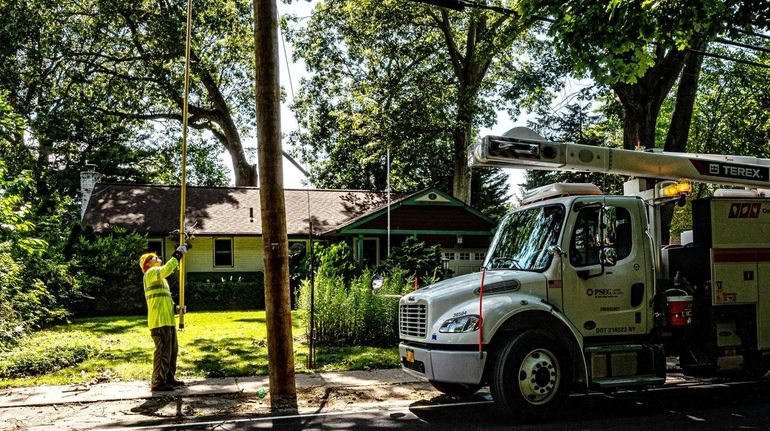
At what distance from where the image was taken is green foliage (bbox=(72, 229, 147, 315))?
75.9 ft

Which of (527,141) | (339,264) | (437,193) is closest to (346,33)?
(437,193)

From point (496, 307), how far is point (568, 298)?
1.12 metres

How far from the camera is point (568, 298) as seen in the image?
8.09m

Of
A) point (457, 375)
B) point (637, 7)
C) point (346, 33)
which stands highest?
point (346, 33)

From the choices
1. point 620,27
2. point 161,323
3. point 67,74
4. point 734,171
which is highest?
point 67,74

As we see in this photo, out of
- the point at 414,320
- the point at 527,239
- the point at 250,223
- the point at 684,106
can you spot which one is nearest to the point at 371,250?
the point at 250,223

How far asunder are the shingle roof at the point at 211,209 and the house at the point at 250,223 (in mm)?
42

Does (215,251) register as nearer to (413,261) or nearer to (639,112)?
(413,261)

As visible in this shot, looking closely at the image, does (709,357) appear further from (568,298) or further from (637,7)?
(637,7)

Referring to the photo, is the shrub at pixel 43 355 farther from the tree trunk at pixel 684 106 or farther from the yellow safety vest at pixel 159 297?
the tree trunk at pixel 684 106

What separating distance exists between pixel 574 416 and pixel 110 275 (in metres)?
19.7

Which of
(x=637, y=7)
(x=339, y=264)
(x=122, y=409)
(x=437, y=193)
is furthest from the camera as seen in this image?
(x=437, y=193)

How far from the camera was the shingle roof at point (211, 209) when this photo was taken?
29.0 metres

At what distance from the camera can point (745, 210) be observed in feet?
29.3
